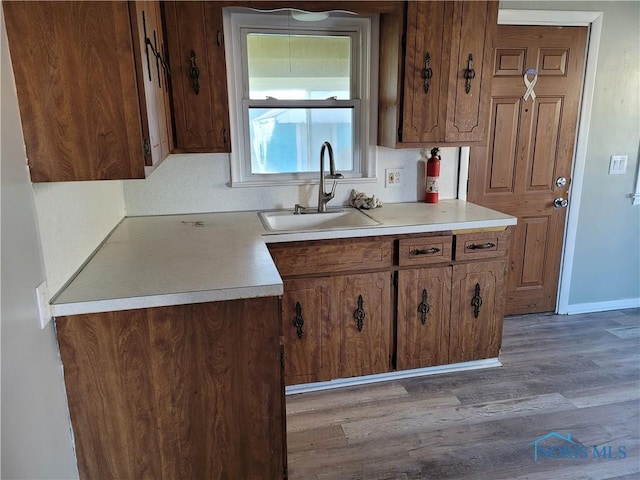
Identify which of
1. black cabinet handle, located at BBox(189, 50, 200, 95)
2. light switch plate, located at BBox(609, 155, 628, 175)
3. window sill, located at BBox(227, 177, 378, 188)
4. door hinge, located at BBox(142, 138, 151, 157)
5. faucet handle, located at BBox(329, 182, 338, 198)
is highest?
black cabinet handle, located at BBox(189, 50, 200, 95)

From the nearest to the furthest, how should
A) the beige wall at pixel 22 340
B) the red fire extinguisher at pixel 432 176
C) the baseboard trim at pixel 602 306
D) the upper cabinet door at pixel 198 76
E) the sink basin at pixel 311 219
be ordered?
the beige wall at pixel 22 340 → the upper cabinet door at pixel 198 76 → the sink basin at pixel 311 219 → the red fire extinguisher at pixel 432 176 → the baseboard trim at pixel 602 306

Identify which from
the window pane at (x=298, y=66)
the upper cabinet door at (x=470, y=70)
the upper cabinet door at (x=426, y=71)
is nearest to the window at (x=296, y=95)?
the window pane at (x=298, y=66)

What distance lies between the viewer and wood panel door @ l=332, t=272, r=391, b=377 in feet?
7.86

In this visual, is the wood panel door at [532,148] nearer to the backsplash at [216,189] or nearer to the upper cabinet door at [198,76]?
the backsplash at [216,189]

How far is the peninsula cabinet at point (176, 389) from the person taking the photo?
1.46m

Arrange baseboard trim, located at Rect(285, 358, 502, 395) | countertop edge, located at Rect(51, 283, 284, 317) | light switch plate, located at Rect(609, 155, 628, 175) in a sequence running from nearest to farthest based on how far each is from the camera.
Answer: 1. countertop edge, located at Rect(51, 283, 284, 317)
2. baseboard trim, located at Rect(285, 358, 502, 395)
3. light switch plate, located at Rect(609, 155, 628, 175)

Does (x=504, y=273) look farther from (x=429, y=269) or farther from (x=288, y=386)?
(x=288, y=386)

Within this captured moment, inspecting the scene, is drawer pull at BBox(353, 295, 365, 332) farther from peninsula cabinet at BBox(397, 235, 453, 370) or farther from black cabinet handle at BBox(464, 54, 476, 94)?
black cabinet handle at BBox(464, 54, 476, 94)

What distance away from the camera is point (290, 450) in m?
2.07

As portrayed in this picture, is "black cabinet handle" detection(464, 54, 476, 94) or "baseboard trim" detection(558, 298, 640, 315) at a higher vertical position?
"black cabinet handle" detection(464, 54, 476, 94)

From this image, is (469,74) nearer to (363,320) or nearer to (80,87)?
(363,320)

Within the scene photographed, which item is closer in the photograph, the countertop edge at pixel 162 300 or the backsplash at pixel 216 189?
the countertop edge at pixel 162 300

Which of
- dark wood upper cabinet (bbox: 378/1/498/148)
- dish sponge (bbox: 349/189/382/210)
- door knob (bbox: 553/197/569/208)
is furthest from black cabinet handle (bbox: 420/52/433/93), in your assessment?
door knob (bbox: 553/197/569/208)

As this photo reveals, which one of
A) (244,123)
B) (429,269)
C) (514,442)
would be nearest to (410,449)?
(514,442)
